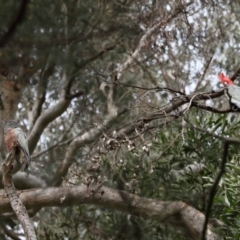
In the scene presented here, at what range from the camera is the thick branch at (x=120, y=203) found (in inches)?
159

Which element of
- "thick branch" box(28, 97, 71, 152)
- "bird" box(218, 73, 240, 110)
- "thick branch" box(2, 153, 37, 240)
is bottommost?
"thick branch" box(2, 153, 37, 240)

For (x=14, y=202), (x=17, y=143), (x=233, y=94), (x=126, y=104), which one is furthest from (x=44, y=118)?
(x=233, y=94)

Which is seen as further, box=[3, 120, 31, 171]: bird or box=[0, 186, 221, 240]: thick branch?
box=[0, 186, 221, 240]: thick branch

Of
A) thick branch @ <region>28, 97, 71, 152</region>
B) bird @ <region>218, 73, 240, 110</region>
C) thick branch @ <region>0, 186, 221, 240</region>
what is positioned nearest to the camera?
bird @ <region>218, 73, 240, 110</region>

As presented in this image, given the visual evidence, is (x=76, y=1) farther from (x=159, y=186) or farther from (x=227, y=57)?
(x=227, y=57)

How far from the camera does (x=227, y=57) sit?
652 centimetres

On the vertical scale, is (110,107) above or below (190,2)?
below

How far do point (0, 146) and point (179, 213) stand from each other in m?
2.10

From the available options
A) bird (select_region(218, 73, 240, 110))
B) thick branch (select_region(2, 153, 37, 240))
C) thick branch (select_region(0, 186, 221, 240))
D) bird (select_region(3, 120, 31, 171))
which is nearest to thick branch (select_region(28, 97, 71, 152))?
thick branch (select_region(0, 186, 221, 240))

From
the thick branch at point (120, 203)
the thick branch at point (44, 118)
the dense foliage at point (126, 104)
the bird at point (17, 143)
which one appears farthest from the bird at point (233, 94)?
the thick branch at point (44, 118)

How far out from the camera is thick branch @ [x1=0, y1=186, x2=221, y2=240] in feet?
13.2

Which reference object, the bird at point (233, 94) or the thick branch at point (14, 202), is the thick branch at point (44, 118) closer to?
the thick branch at point (14, 202)

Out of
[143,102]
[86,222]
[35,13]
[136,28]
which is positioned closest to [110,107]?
[136,28]

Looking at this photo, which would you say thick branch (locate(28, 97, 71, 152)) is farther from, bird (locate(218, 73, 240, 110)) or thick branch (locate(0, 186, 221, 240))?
bird (locate(218, 73, 240, 110))
